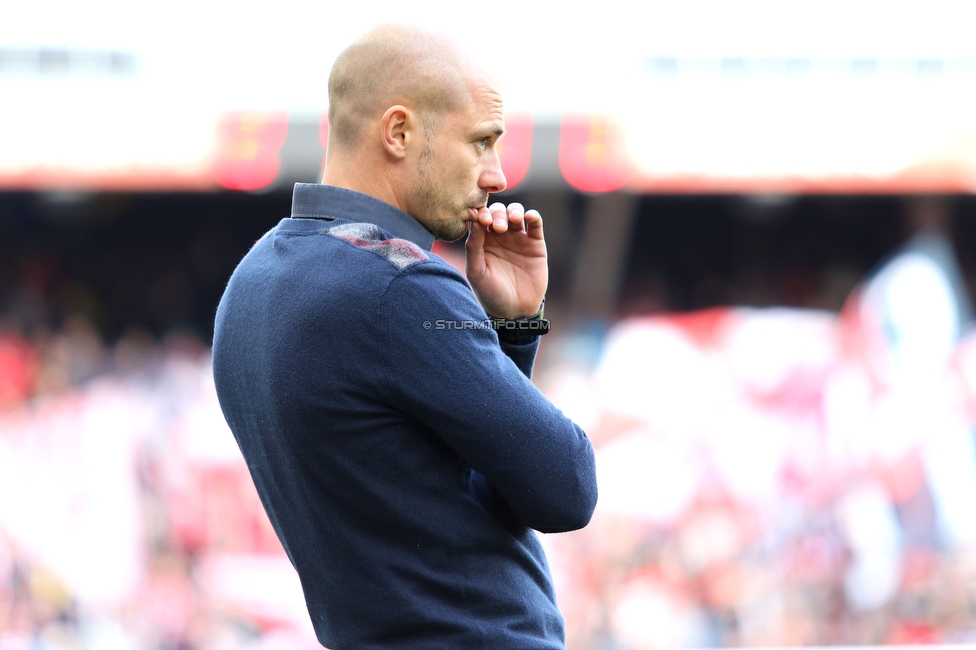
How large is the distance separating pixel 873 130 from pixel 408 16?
11.3 ft

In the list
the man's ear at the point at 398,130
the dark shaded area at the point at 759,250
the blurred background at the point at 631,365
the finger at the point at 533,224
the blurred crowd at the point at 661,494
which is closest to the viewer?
the man's ear at the point at 398,130

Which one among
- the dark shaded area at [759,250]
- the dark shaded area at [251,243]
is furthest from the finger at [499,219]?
the dark shaded area at [759,250]

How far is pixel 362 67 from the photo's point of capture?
1.28m

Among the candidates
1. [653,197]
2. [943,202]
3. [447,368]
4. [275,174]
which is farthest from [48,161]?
[943,202]

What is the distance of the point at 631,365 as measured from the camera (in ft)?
16.0

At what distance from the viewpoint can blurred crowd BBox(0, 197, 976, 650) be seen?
4.70 metres

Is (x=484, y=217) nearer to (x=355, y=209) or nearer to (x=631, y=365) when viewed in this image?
(x=355, y=209)

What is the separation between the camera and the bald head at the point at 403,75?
126cm

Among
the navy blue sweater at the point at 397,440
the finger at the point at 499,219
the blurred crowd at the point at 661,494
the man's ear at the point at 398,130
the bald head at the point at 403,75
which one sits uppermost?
the bald head at the point at 403,75

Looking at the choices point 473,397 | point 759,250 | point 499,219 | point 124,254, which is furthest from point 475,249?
point 124,254

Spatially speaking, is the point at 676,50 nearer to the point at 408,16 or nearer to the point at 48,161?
the point at 48,161

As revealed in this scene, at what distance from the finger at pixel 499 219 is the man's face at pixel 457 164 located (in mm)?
51

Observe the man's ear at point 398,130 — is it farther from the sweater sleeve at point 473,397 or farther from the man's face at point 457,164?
the sweater sleeve at point 473,397

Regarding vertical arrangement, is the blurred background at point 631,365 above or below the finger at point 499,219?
below
